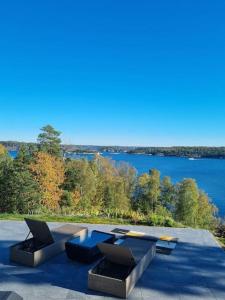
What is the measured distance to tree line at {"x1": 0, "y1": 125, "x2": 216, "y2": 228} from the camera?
21578 mm

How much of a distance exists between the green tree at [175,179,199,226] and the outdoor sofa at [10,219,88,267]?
25.9 metres

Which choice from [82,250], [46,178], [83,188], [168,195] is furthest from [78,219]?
[168,195]

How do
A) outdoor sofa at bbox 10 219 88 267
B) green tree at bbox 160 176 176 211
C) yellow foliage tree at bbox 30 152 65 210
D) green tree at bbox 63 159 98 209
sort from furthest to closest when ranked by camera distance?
green tree at bbox 160 176 176 211
green tree at bbox 63 159 98 209
yellow foliage tree at bbox 30 152 65 210
outdoor sofa at bbox 10 219 88 267

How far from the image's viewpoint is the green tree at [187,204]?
3117 cm

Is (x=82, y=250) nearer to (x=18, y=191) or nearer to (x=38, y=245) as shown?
(x=38, y=245)

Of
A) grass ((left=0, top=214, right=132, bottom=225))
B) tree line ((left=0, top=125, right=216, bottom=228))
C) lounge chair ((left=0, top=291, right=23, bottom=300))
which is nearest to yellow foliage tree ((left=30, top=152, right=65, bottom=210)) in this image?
tree line ((left=0, top=125, right=216, bottom=228))

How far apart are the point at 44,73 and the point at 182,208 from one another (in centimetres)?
1949

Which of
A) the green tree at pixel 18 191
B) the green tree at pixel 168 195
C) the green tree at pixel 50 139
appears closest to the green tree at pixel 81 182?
→ the green tree at pixel 50 139

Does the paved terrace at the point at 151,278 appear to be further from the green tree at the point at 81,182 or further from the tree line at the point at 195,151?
the tree line at the point at 195,151

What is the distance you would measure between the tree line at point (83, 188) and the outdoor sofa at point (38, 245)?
4020 mm

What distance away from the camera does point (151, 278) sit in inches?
210

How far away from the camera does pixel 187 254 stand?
6.62m

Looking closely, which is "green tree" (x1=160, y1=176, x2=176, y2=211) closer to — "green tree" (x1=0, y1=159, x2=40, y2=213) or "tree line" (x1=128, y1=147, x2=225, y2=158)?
"green tree" (x1=0, y1=159, x2=40, y2=213)

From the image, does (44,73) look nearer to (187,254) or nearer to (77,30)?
(77,30)
